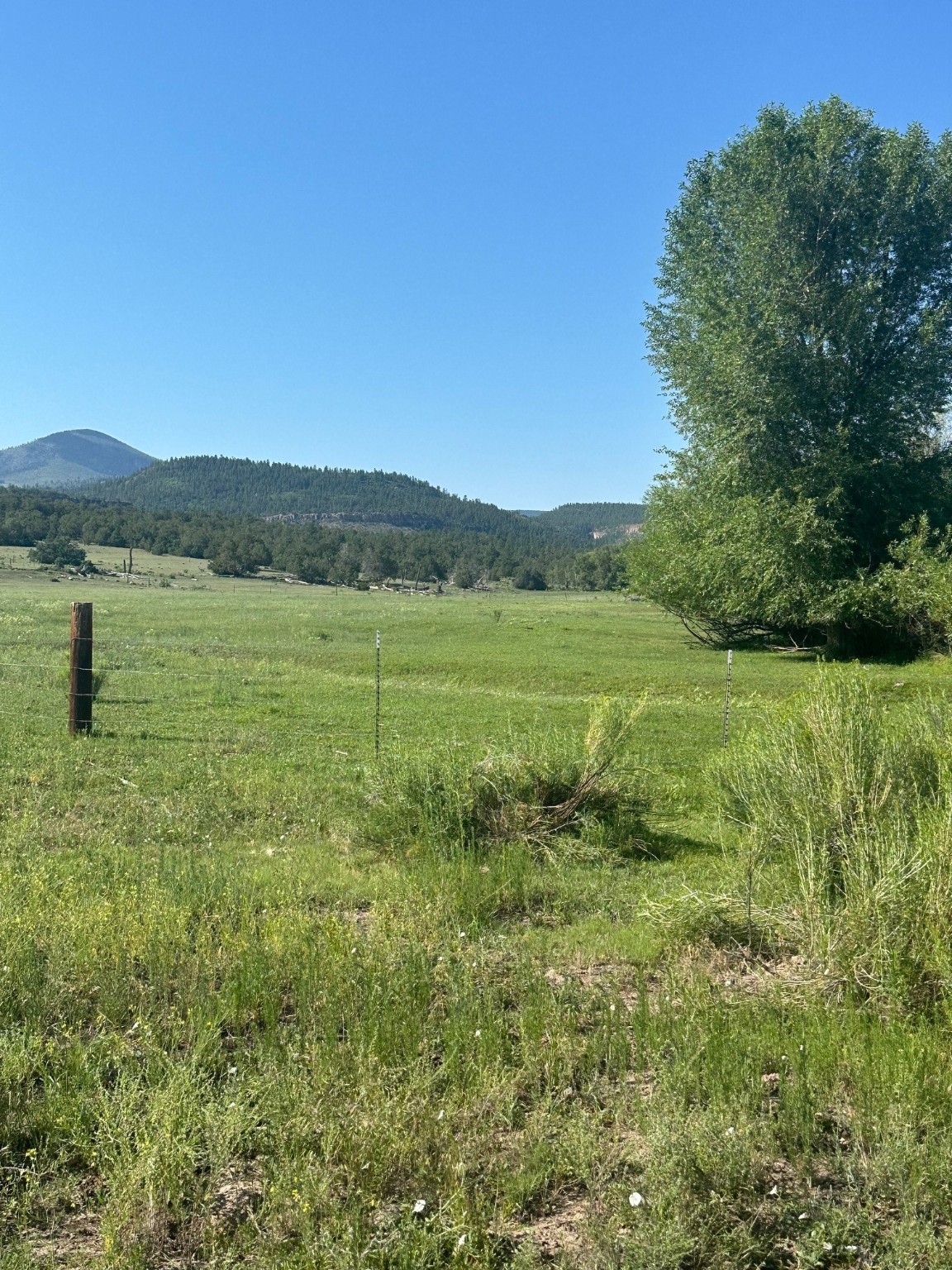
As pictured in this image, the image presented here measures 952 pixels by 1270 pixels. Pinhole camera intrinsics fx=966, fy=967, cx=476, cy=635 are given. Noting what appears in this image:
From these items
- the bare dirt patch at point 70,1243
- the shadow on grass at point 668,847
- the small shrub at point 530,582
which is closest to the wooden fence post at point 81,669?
the shadow on grass at point 668,847

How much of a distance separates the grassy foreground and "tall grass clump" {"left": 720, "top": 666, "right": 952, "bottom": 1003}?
0.86ft

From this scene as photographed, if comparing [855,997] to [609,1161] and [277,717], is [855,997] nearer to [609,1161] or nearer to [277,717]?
[609,1161]

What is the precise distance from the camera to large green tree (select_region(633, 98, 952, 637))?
28297mm

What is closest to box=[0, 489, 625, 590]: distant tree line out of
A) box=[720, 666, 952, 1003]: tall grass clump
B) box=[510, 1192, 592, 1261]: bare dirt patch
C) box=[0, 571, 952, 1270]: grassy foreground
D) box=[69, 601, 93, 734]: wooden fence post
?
box=[69, 601, 93, 734]: wooden fence post

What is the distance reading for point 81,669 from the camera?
43.0ft

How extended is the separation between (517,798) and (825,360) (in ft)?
78.3

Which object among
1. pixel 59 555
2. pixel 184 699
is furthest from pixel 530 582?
pixel 184 699

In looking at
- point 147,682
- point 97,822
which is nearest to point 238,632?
point 147,682

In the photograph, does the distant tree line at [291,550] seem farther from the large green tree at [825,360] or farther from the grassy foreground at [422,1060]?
the grassy foreground at [422,1060]

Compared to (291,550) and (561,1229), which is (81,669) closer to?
(561,1229)

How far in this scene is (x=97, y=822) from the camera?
30.2ft

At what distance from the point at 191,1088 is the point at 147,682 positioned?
16324mm

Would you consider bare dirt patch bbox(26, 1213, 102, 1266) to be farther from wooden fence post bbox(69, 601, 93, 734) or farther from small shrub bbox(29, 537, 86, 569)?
small shrub bbox(29, 537, 86, 569)

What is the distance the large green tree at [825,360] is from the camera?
92.8 feet
